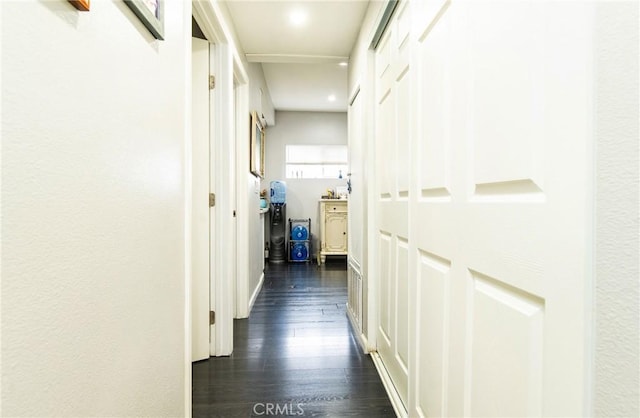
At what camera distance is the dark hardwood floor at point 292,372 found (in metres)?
1.53

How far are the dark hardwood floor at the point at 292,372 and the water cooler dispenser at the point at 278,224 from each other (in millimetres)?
A: 2394

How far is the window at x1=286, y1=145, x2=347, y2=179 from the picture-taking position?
5.78 m

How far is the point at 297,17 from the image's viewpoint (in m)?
2.30

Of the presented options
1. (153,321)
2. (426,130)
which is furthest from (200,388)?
(426,130)

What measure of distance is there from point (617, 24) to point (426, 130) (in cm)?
67

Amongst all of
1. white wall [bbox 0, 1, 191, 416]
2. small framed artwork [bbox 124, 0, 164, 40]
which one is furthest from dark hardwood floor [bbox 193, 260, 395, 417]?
small framed artwork [bbox 124, 0, 164, 40]

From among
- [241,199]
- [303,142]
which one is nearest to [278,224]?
[303,142]

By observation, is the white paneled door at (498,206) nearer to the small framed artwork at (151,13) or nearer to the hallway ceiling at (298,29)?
the small framed artwork at (151,13)

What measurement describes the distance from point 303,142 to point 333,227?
166 cm

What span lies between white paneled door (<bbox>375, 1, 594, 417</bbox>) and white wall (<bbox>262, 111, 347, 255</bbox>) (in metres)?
→ 4.42

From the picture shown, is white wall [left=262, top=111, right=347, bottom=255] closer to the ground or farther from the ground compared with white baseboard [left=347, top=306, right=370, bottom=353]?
farther from the ground

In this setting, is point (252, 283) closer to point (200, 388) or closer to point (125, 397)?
point (200, 388)

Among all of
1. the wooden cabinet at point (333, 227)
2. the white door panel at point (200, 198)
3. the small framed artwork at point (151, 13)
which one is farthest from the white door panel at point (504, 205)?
the wooden cabinet at point (333, 227)

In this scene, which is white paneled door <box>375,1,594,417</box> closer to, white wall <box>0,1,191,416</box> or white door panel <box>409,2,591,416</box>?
white door panel <box>409,2,591,416</box>
